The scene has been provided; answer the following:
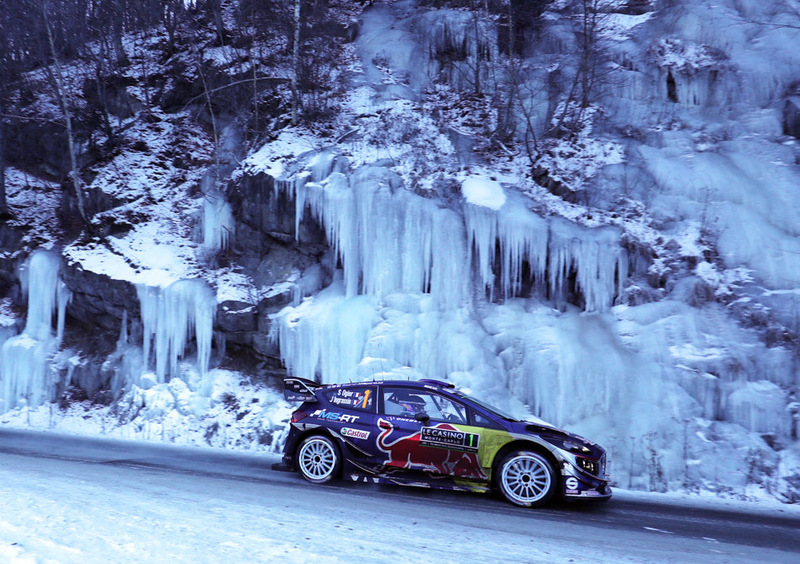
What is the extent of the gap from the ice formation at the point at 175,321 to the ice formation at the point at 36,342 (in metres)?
3.04

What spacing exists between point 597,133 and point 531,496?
11833 mm

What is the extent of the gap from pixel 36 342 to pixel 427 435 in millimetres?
12930

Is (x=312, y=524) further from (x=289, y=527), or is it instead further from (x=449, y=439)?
(x=449, y=439)

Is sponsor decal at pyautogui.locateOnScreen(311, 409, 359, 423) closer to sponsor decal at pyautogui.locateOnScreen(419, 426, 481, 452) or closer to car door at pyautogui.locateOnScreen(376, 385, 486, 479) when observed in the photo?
car door at pyautogui.locateOnScreen(376, 385, 486, 479)

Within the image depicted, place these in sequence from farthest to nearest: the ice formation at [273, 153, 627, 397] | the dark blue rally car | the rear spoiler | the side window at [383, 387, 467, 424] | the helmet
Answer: the ice formation at [273, 153, 627, 397] → the rear spoiler → the helmet → the side window at [383, 387, 467, 424] → the dark blue rally car

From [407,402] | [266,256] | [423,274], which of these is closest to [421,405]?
[407,402]

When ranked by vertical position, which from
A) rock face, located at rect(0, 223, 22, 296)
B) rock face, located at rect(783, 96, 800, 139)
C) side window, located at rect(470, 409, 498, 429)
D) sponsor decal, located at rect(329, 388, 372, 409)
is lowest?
side window, located at rect(470, 409, 498, 429)

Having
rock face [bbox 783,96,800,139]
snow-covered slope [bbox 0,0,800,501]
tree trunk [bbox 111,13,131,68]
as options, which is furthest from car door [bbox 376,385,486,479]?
tree trunk [bbox 111,13,131,68]

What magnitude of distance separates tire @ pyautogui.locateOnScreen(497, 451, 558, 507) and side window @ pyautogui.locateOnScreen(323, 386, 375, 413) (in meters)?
1.88

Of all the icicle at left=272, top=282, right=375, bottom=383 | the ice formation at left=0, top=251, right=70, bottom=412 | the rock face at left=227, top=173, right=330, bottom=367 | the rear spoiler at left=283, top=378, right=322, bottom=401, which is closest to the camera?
the rear spoiler at left=283, top=378, right=322, bottom=401

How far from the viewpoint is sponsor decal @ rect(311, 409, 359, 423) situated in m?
7.75

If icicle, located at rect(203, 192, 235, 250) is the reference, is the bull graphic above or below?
below

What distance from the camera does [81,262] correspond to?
1557 centimetres

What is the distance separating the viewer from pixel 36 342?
1556cm
